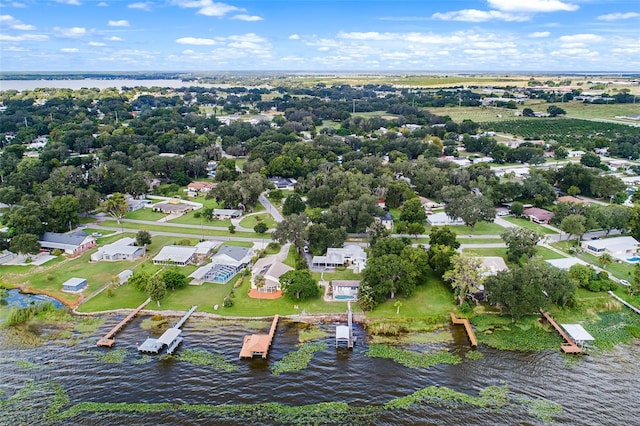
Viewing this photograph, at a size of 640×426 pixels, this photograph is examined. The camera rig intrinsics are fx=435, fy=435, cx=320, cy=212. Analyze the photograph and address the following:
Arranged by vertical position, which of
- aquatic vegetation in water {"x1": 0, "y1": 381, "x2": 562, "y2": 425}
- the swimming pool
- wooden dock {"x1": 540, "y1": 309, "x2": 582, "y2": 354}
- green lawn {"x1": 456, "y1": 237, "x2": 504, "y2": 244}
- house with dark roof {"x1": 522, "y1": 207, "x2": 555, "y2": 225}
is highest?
house with dark roof {"x1": 522, "y1": 207, "x2": 555, "y2": 225}

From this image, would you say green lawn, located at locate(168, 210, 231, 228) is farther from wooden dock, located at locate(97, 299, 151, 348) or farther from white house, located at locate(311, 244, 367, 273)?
wooden dock, located at locate(97, 299, 151, 348)

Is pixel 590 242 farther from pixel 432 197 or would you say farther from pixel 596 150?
pixel 596 150

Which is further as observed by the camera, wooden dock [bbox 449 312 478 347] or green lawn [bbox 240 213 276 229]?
green lawn [bbox 240 213 276 229]

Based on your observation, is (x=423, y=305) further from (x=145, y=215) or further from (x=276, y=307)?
(x=145, y=215)

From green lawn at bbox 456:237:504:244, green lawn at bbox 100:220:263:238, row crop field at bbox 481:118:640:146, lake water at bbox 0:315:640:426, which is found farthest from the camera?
row crop field at bbox 481:118:640:146

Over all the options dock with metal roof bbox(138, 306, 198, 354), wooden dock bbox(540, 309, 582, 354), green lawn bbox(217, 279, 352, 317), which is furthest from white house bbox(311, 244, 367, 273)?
wooden dock bbox(540, 309, 582, 354)

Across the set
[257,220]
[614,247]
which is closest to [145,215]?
[257,220]
